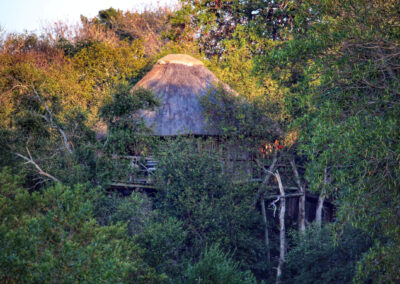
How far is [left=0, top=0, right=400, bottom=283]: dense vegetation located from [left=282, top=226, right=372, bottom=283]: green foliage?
53 mm

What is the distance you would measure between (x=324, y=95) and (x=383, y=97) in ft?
4.44

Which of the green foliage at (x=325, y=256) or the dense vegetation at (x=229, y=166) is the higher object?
the dense vegetation at (x=229, y=166)

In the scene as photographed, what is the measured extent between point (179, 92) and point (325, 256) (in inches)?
406

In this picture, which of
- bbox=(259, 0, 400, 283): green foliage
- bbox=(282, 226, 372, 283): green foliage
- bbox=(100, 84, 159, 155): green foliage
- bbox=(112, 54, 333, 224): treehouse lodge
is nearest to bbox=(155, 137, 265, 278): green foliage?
bbox=(112, 54, 333, 224): treehouse lodge

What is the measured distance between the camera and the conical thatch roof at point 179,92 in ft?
60.1

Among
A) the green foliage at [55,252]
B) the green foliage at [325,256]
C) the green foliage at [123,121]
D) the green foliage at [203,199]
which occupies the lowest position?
the green foliage at [325,256]

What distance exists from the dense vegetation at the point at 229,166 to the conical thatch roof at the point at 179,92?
1113 millimetres

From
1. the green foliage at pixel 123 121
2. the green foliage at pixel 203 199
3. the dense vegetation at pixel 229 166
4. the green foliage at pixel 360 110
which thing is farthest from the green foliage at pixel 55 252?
the green foliage at pixel 203 199

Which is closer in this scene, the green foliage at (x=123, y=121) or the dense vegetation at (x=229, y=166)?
the dense vegetation at (x=229, y=166)

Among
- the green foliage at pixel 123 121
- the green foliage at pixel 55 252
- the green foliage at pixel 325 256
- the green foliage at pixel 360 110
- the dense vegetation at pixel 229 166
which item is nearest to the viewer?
the green foliage at pixel 55 252

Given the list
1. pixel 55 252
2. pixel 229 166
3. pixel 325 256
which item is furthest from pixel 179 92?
pixel 55 252

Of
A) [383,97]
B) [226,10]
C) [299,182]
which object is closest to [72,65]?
[226,10]

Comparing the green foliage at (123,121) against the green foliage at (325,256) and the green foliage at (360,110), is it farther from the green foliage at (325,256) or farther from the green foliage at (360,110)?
the green foliage at (325,256)

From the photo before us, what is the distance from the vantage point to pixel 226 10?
26.0 m
